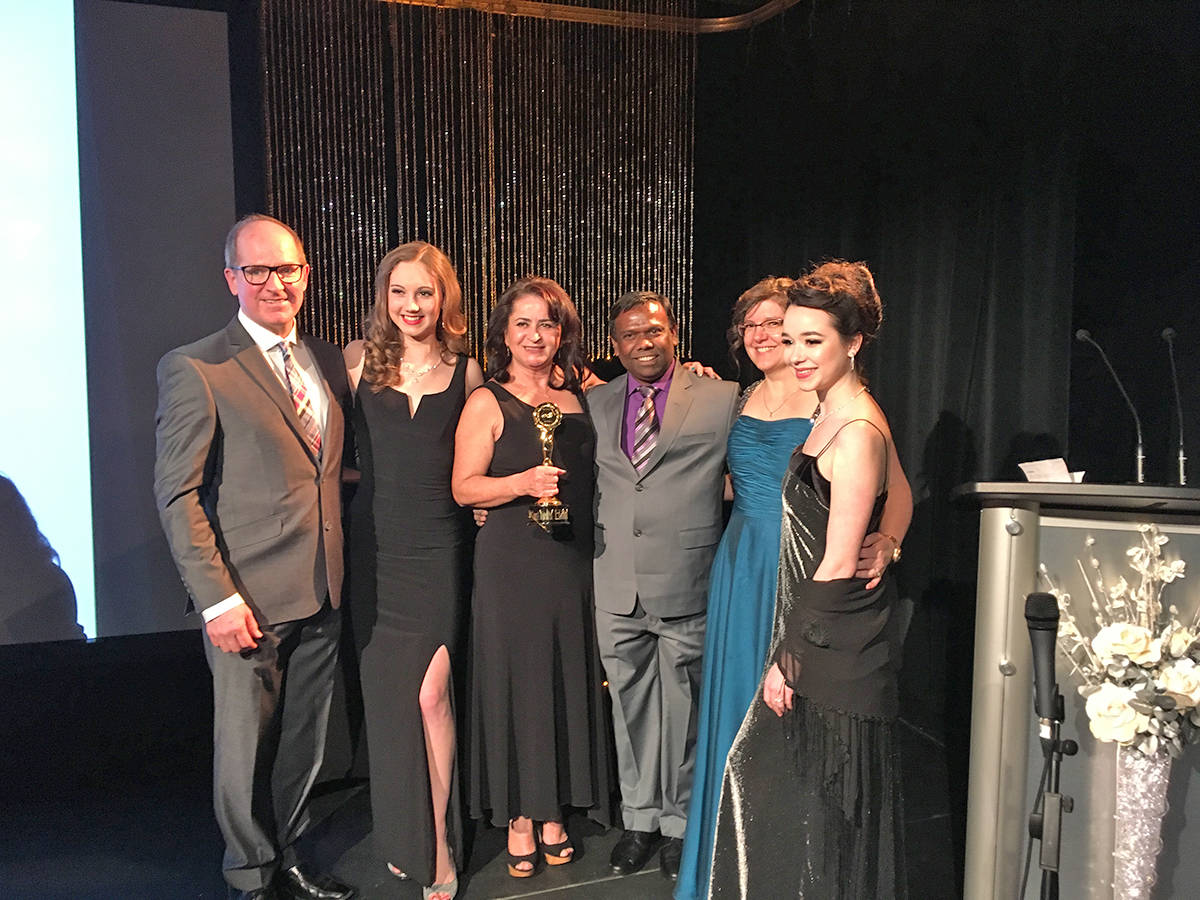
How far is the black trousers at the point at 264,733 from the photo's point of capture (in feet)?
8.36

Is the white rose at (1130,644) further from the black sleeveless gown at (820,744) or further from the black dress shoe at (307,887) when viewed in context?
the black dress shoe at (307,887)

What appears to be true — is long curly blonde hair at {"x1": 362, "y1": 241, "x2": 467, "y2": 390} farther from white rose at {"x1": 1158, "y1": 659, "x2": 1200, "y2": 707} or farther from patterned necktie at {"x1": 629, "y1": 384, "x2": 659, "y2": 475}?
white rose at {"x1": 1158, "y1": 659, "x2": 1200, "y2": 707}

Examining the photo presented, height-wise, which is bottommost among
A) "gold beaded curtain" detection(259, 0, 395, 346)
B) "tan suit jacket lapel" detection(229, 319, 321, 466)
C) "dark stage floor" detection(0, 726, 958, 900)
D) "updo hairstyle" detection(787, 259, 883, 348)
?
"dark stage floor" detection(0, 726, 958, 900)

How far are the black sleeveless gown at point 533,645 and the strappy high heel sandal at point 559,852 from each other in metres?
0.17

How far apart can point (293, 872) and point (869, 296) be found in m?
2.32

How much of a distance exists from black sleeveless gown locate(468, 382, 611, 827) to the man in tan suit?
47 centimetres

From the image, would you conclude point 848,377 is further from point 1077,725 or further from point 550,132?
point 550,132

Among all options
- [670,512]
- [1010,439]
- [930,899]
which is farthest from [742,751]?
[1010,439]

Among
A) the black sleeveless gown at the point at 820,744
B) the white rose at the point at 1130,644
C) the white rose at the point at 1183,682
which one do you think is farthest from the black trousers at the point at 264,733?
the white rose at the point at 1183,682

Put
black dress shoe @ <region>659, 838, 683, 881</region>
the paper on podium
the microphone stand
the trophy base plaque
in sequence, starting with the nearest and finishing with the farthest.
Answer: the microphone stand
the paper on podium
the trophy base plaque
black dress shoe @ <region>659, 838, 683, 881</region>

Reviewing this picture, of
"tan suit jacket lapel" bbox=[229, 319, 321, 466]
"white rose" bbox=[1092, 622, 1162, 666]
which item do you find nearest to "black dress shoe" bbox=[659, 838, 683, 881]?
"white rose" bbox=[1092, 622, 1162, 666]

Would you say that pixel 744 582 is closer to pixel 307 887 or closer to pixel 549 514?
pixel 549 514

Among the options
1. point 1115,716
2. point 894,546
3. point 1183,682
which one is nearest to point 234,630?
point 894,546

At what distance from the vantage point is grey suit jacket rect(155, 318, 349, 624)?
7.89 feet
